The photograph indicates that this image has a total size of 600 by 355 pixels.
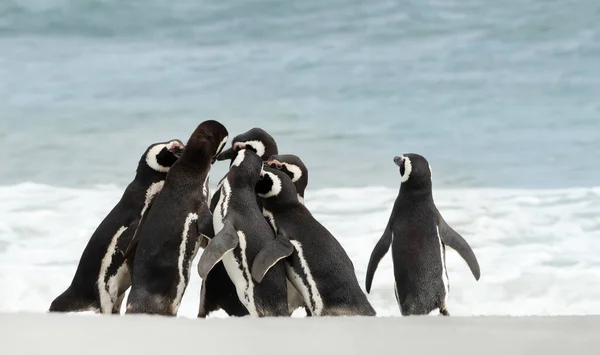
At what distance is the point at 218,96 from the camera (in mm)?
15789

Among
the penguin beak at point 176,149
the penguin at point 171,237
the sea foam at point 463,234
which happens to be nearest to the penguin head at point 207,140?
the penguin at point 171,237

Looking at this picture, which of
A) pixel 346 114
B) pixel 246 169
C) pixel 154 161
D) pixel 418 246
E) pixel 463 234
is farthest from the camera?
pixel 346 114

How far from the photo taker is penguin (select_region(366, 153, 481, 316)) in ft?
12.6

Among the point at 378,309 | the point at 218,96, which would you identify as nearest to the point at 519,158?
the point at 218,96

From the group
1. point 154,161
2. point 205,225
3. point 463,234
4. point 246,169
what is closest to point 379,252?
point 246,169

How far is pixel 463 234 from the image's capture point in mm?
8000

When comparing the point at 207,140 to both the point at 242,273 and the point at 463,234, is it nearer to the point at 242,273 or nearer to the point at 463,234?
the point at 242,273

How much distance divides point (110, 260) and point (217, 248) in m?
0.57

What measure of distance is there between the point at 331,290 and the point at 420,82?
12490 mm

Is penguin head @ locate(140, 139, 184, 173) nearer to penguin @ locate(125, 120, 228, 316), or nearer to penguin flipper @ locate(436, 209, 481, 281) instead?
penguin @ locate(125, 120, 228, 316)

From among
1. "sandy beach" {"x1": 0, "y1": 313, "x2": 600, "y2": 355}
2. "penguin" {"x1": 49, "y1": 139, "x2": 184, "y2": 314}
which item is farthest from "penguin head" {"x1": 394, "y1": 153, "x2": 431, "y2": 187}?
"sandy beach" {"x1": 0, "y1": 313, "x2": 600, "y2": 355}

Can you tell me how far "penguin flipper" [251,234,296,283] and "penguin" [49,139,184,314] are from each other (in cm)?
55

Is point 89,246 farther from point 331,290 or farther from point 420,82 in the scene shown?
point 420,82

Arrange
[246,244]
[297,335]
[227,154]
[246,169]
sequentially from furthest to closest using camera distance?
[227,154], [246,169], [246,244], [297,335]
